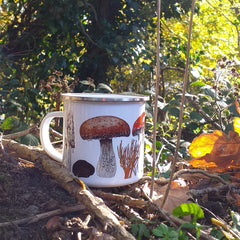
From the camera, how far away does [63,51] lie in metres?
2.20

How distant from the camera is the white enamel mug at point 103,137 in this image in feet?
2.78

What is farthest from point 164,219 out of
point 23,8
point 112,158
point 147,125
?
point 23,8

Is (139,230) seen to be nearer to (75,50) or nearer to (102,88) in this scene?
(102,88)

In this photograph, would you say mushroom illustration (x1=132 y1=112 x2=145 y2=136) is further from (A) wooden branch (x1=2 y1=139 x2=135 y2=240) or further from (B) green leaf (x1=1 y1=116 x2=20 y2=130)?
(B) green leaf (x1=1 y1=116 x2=20 y2=130)

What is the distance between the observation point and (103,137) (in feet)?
2.79

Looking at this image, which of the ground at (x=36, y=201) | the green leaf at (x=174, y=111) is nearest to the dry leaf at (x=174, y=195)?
the ground at (x=36, y=201)

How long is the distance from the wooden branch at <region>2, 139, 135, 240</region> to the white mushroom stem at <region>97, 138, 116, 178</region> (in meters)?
0.08

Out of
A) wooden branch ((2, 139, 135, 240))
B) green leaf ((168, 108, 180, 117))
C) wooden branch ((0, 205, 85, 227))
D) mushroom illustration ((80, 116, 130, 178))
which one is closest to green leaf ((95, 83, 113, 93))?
green leaf ((168, 108, 180, 117))

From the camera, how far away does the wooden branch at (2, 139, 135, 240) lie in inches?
24.1

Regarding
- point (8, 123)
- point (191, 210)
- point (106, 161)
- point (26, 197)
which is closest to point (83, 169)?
point (106, 161)

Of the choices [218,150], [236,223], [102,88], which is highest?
[102,88]

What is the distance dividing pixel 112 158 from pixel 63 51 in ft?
4.81

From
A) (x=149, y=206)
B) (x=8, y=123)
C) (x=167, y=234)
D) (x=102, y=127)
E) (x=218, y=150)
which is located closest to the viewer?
(x=167, y=234)

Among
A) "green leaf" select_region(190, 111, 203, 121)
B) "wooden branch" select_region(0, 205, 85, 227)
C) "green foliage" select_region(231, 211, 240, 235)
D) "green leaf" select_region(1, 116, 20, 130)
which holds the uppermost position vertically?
"green leaf" select_region(190, 111, 203, 121)
